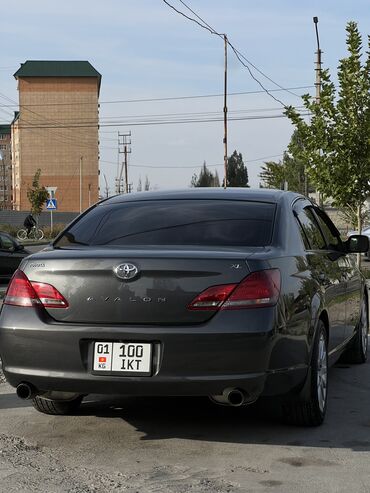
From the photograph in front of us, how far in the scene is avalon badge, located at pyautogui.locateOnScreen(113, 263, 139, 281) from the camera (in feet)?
15.4

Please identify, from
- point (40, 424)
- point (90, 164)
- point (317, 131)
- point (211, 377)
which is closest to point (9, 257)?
point (317, 131)

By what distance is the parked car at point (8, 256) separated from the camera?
18109 mm

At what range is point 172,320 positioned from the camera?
4.65 meters

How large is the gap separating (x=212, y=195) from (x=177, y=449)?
1873mm

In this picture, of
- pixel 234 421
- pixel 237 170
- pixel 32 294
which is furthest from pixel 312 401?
pixel 237 170

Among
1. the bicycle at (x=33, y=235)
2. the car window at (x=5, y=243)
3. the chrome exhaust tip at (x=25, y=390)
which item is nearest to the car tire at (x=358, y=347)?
the chrome exhaust tip at (x=25, y=390)

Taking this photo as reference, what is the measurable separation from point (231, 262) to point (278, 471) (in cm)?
118

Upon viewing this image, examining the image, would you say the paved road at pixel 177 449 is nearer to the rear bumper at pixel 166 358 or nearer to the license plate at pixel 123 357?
the rear bumper at pixel 166 358

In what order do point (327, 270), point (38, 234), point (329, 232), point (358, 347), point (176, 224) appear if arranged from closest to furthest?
1. point (176, 224)
2. point (327, 270)
3. point (329, 232)
4. point (358, 347)
5. point (38, 234)

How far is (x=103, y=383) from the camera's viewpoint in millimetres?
4684

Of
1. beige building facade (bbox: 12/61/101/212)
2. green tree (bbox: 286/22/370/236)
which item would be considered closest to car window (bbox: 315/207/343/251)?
green tree (bbox: 286/22/370/236)

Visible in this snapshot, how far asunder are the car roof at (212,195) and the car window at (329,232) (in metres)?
0.77

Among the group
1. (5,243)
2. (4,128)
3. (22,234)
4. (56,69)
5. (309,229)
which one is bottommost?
(22,234)

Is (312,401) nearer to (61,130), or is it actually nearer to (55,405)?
(55,405)
